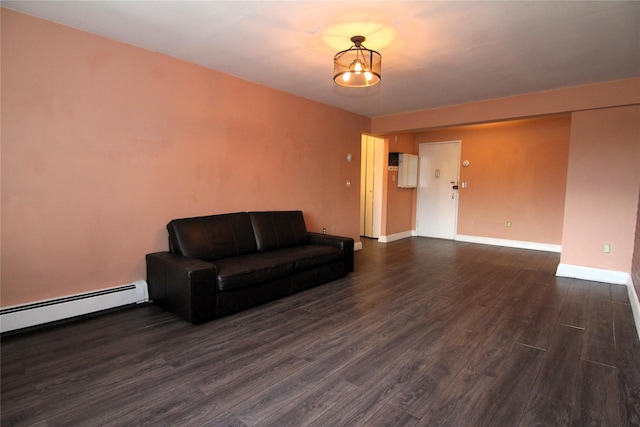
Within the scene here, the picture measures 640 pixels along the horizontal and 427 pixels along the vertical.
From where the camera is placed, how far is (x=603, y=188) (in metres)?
4.00

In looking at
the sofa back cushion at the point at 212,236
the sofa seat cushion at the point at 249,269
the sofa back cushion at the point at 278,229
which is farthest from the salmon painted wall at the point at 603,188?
the sofa back cushion at the point at 212,236

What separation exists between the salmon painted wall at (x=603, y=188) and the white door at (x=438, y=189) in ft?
9.06

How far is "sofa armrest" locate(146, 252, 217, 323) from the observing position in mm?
2693

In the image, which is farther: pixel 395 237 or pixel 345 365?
pixel 395 237

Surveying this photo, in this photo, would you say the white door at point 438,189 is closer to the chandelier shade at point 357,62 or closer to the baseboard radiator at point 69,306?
the chandelier shade at point 357,62

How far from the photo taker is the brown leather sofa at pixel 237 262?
279 centimetres

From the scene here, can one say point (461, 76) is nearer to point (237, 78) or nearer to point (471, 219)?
point (237, 78)

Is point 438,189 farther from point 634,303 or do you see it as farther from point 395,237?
point 634,303

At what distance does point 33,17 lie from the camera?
252 centimetres

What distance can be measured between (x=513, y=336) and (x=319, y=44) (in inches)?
117

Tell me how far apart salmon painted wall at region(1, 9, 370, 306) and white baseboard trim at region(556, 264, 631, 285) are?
412 centimetres

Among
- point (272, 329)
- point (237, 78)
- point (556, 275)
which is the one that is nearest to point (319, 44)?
point (237, 78)

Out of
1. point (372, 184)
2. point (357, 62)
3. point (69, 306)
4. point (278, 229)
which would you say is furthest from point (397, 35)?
point (372, 184)

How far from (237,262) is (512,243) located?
552cm
